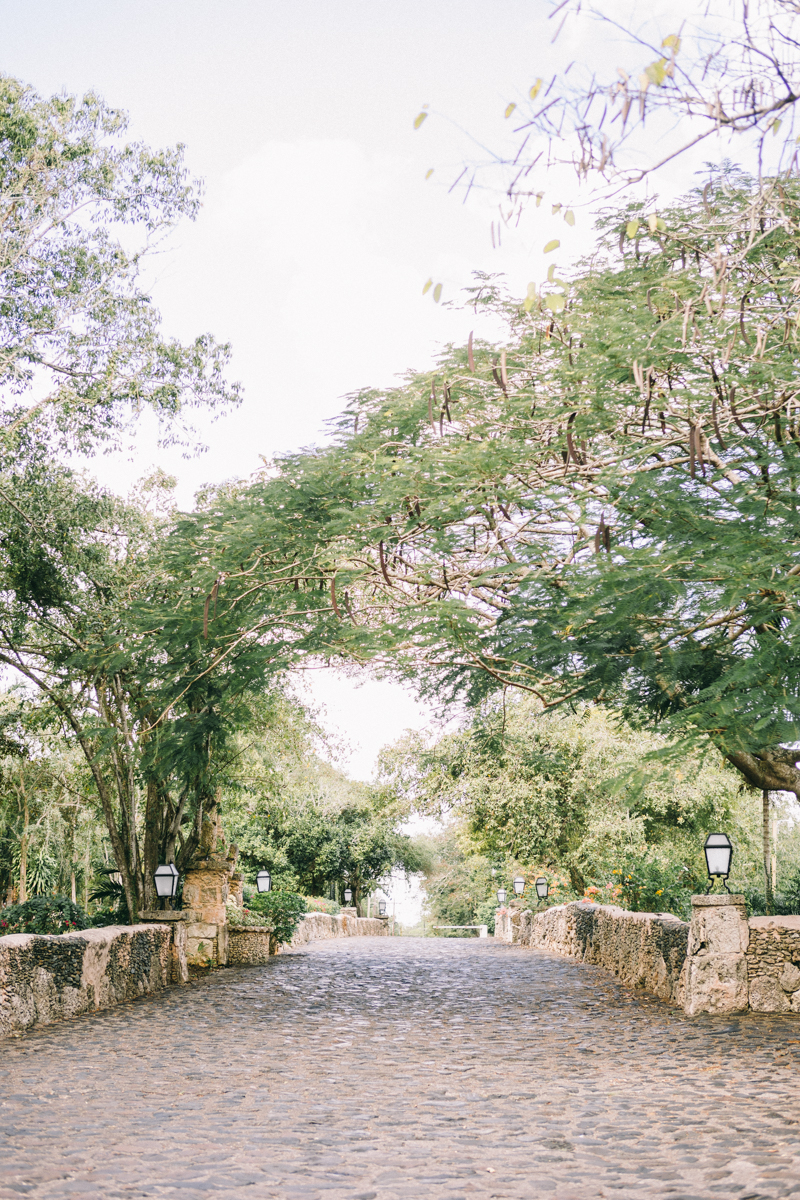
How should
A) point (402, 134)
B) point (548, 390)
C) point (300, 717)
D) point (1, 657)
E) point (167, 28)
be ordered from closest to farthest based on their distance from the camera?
point (402, 134)
point (167, 28)
point (548, 390)
point (1, 657)
point (300, 717)

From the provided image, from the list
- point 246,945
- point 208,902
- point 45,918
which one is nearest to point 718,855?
Answer: point 208,902

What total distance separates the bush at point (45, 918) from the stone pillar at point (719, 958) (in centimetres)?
906

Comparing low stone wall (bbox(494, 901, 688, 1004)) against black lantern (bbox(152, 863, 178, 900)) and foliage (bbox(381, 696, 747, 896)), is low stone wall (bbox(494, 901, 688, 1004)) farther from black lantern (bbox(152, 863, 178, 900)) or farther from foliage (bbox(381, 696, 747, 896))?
black lantern (bbox(152, 863, 178, 900))

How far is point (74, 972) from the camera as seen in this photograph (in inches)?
384

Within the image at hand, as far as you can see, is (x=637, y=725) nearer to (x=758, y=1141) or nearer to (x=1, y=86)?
(x=758, y=1141)

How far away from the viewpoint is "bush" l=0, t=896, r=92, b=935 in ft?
47.2

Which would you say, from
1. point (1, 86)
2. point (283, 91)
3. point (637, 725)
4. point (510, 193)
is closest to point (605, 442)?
point (637, 725)

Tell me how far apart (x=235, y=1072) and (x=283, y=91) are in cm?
683

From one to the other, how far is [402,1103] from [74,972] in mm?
5117

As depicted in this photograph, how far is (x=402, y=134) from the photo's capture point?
3975 millimetres

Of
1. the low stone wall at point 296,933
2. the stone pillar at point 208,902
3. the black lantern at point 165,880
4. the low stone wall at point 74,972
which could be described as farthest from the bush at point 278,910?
the low stone wall at point 74,972

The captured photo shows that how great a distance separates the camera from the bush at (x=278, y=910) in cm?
1870

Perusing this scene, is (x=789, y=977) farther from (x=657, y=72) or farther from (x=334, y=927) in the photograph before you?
(x=334, y=927)

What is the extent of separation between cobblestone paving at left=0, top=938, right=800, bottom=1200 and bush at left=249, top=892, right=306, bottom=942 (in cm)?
804
